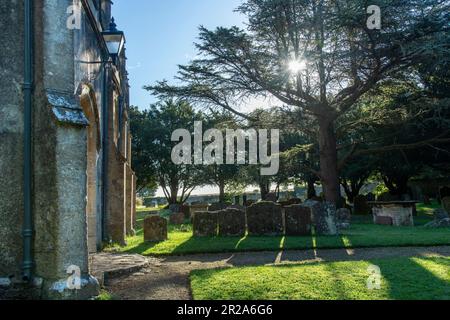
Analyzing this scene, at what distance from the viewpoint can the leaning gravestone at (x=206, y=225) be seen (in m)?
13.5

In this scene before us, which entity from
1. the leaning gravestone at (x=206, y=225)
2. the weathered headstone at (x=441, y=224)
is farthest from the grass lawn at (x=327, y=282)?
the weathered headstone at (x=441, y=224)

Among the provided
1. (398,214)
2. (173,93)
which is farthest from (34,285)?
(398,214)

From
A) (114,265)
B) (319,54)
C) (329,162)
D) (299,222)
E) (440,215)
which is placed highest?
(319,54)

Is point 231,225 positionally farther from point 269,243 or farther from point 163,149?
point 163,149

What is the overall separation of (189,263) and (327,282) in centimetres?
372

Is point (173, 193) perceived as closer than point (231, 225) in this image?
No

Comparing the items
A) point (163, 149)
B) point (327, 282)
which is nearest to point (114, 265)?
point (327, 282)

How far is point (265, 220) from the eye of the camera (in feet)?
43.9

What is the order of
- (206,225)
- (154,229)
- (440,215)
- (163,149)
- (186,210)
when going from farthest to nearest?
(163,149), (186,210), (440,215), (206,225), (154,229)

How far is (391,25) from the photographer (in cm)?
1489

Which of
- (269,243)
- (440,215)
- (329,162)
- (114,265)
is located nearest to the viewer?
(114,265)

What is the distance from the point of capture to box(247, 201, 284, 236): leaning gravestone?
525 inches

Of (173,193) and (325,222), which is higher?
(173,193)

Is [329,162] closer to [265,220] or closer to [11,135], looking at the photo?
[265,220]
